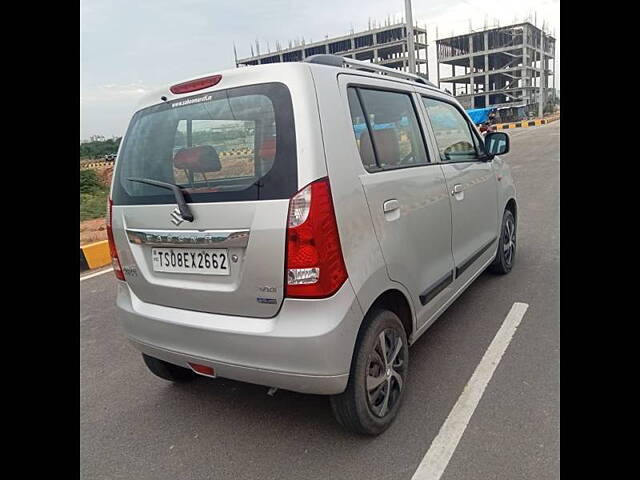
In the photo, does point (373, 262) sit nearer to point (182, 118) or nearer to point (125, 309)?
point (182, 118)

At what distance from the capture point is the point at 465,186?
10.8 feet

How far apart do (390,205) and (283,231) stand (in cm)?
69

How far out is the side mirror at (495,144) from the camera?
3908mm

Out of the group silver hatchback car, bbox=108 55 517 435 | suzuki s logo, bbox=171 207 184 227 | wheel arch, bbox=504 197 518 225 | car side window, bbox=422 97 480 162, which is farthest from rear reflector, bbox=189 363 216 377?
wheel arch, bbox=504 197 518 225

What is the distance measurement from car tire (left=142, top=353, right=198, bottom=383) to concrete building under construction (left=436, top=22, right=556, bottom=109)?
65.3 meters

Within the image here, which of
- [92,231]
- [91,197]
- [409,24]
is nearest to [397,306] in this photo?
[92,231]

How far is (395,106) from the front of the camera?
277 cm

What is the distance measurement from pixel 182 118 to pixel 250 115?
1.41 ft

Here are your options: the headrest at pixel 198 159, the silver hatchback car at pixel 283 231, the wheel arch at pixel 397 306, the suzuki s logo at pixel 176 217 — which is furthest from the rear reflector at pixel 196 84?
the wheel arch at pixel 397 306

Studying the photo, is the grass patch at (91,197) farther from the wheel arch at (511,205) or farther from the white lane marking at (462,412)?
the white lane marking at (462,412)

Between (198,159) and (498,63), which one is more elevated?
(498,63)

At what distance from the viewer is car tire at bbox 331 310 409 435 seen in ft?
7.21

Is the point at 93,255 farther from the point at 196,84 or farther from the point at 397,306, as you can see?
the point at 397,306
